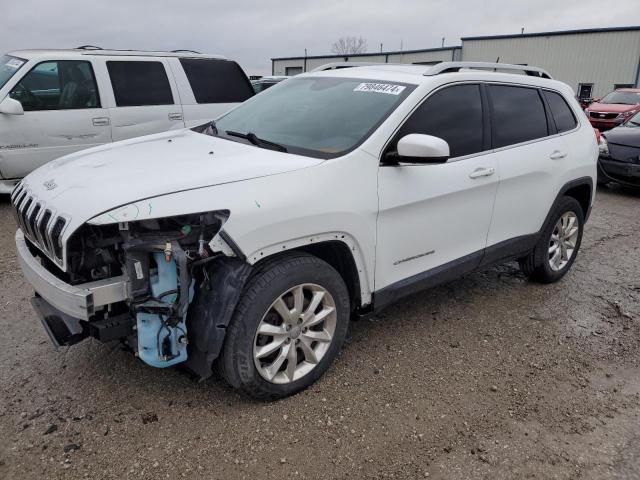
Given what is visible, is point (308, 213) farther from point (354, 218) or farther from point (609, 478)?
point (609, 478)

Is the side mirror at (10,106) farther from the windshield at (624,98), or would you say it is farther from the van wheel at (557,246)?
the windshield at (624,98)

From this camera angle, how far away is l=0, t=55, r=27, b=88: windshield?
250 inches

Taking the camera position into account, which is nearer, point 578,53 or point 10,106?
point 10,106

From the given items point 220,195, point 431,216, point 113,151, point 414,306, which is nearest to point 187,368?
point 220,195

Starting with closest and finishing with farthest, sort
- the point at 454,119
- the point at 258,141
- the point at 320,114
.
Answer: the point at 258,141 < the point at 320,114 < the point at 454,119

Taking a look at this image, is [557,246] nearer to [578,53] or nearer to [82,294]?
[82,294]

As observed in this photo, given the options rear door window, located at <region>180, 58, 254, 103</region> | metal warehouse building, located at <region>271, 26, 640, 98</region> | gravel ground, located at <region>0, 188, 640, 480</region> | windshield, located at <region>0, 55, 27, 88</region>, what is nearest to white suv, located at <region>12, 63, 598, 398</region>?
gravel ground, located at <region>0, 188, 640, 480</region>

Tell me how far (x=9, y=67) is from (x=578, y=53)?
103 ft

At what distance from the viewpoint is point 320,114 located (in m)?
3.46

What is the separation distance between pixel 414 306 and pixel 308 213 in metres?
1.89

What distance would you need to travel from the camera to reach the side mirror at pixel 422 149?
2943 mm

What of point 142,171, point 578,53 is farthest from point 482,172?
point 578,53

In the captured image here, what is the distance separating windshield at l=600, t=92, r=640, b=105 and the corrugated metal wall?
47.0ft

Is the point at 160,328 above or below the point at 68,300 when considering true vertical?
below
